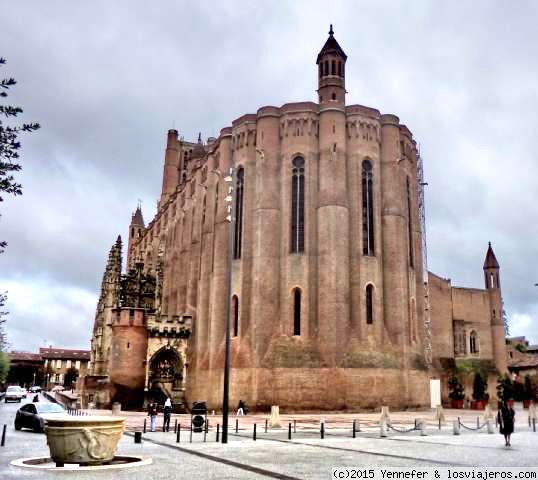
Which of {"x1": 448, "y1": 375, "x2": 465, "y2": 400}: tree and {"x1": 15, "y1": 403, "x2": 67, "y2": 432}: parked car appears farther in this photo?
{"x1": 448, "y1": 375, "x2": 465, "y2": 400}: tree

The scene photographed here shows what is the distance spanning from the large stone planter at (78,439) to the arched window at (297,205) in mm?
29669

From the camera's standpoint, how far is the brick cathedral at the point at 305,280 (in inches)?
1539

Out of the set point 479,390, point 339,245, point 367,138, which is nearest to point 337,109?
point 367,138

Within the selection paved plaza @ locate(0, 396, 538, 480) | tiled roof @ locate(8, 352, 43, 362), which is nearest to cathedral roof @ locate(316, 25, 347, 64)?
paved plaza @ locate(0, 396, 538, 480)

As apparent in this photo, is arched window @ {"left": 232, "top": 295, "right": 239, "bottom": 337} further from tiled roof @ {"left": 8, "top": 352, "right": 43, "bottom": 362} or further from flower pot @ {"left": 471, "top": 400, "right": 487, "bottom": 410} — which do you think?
tiled roof @ {"left": 8, "top": 352, "right": 43, "bottom": 362}

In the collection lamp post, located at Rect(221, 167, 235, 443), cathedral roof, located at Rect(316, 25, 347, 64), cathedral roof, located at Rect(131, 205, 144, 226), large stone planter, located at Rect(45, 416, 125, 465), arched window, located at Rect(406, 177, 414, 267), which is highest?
cathedral roof, located at Rect(316, 25, 347, 64)

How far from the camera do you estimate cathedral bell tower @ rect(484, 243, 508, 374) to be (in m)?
57.1

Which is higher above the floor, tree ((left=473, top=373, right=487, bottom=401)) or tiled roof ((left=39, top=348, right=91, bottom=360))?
tiled roof ((left=39, top=348, right=91, bottom=360))

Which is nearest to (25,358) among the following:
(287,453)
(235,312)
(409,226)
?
(235,312)

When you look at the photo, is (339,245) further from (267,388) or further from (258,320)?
(267,388)

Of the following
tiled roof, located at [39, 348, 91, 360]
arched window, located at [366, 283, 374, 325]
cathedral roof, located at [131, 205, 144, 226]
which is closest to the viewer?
arched window, located at [366, 283, 374, 325]

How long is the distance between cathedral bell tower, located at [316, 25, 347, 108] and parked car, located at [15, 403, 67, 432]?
33.6 metres

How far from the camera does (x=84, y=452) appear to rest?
12477 millimetres

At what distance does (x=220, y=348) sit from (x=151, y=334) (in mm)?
7245
